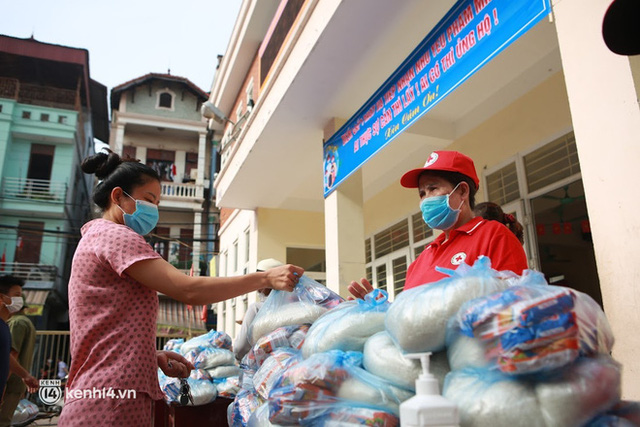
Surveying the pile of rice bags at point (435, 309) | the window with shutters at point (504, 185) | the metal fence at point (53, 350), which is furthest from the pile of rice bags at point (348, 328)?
the metal fence at point (53, 350)

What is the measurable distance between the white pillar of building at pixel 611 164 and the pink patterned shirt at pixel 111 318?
190 centimetres

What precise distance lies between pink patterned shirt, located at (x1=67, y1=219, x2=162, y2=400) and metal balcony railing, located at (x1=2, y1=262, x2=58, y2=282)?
22.3 m

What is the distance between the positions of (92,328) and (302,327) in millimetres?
947

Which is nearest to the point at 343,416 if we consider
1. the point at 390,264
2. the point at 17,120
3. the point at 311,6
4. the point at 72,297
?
the point at 72,297

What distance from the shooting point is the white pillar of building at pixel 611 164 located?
6.74 feet

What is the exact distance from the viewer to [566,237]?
7.20 meters

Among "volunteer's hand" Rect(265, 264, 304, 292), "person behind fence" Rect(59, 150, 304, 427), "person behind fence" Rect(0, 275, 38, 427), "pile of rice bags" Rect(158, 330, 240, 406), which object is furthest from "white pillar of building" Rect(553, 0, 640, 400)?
"person behind fence" Rect(0, 275, 38, 427)

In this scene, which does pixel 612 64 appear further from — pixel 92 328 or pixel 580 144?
pixel 92 328

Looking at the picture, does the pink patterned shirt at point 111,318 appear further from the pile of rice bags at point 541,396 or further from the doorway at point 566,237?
the doorway at point 566,237

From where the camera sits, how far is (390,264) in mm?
8438

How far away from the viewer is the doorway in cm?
554

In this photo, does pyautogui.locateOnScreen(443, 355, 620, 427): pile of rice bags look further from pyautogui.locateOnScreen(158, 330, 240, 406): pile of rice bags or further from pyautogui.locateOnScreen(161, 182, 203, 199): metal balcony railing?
pyautogui.locateOnScreen(161, 182, 203, 199): metal balcony railing

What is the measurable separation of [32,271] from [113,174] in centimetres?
2245

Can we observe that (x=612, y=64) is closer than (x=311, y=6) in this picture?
Yes
